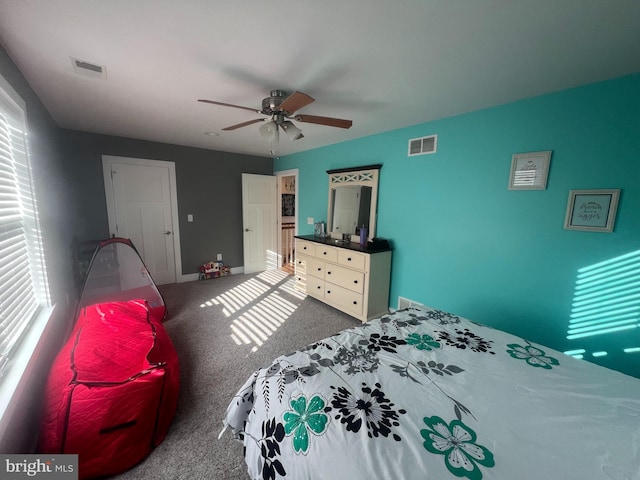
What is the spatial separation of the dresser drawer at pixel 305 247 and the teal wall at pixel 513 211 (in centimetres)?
100

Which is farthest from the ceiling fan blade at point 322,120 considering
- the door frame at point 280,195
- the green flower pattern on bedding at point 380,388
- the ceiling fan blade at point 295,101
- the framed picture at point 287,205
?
the framed picture at point 287,205

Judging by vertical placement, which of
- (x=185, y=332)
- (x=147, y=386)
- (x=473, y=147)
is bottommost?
(x=185, y=332)

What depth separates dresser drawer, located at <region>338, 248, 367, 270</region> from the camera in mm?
2833

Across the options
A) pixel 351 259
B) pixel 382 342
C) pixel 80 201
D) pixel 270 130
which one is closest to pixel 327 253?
pixel 351 259

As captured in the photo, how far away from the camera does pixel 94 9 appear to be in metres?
1.13

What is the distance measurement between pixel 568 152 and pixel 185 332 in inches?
149

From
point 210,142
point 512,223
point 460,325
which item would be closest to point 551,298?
point 512,223

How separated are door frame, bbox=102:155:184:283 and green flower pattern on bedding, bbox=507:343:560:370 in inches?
174

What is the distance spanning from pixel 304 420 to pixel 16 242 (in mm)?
1949

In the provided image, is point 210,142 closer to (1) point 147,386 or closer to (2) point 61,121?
(2) point 61,121

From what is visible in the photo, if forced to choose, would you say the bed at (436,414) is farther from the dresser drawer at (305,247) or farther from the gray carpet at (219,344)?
the dresser drawer at (305,247)

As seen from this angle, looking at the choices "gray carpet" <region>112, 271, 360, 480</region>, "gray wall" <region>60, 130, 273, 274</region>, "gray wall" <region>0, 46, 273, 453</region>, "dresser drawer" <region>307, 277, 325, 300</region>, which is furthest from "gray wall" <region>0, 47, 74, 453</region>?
"dresser drawer" <region>307, 277, 325, 300</region>

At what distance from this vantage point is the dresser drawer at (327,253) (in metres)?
3.16

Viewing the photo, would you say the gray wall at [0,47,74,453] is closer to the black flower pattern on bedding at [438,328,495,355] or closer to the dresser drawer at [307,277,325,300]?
the black flower pattern on bedding at [438,328,495,355]
